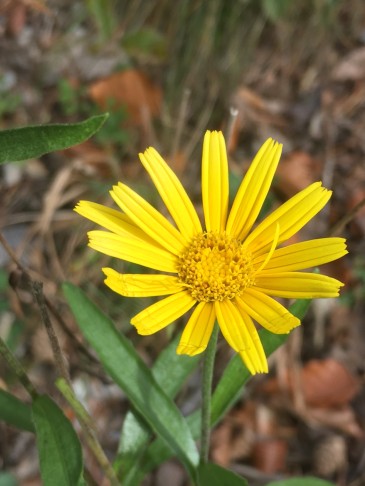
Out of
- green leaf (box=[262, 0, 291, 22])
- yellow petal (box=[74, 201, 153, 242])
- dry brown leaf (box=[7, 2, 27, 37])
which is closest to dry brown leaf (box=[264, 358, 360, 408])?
yellow petal (box=[74, 201, 153, 242])

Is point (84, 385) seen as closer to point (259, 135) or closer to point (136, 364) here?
point (136, 364)

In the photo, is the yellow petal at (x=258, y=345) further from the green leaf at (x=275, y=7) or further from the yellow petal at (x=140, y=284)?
the green leaf at (x=275, y=7)

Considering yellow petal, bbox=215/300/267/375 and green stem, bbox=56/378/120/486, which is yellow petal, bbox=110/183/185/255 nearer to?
yellow petal, bbox=215/300/267/375

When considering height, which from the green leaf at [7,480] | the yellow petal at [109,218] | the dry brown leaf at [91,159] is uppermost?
the dry brown leaf at [91,159]

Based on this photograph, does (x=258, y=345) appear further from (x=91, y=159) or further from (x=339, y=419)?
(x=91, y=159)

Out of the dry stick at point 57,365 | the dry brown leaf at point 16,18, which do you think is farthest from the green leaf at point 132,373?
the dry brown leaf at point 16,18

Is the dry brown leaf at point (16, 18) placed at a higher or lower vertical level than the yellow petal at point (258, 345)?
higher
